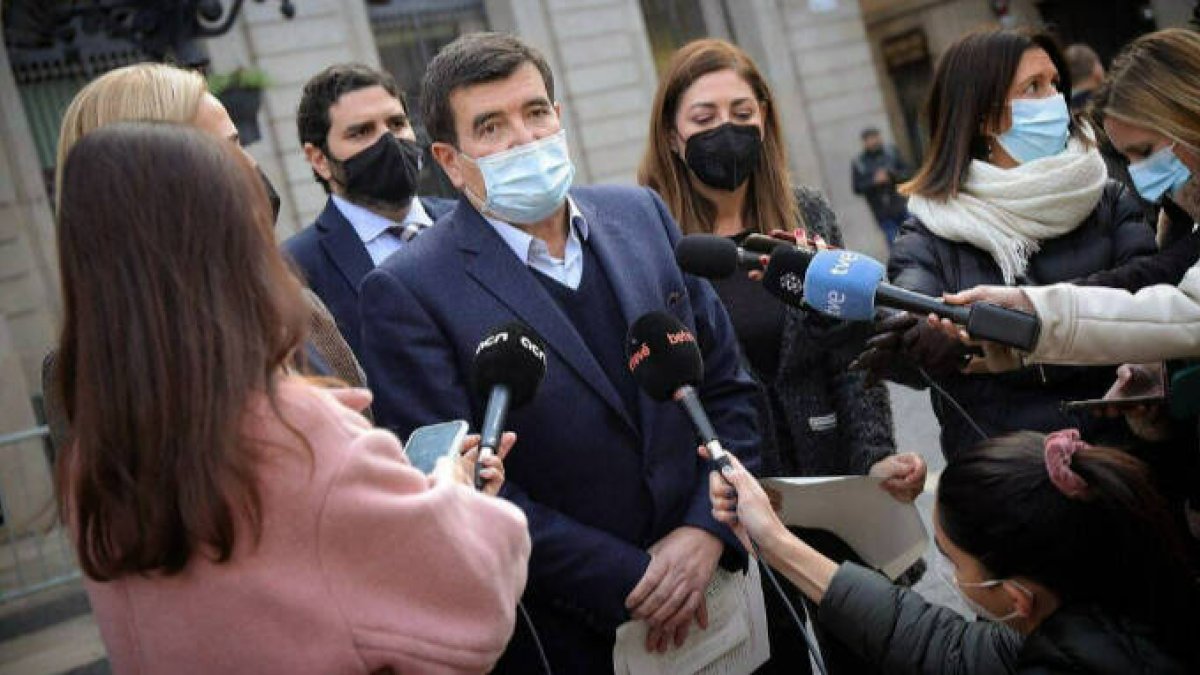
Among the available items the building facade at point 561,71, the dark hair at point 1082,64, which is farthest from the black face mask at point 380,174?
the building facade at point 561,71

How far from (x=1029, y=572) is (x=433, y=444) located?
Result: 1034 millimetres

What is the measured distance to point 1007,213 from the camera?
282 centimetres

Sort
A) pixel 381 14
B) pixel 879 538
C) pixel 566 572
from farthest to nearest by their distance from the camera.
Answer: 1. pixel 381 14
2. pixel 879 538
3. pixel 566 572

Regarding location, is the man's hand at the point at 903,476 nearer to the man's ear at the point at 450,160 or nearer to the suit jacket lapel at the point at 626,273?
the suit jacket lapel at the point at 626,273

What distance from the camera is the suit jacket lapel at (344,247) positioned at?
3355 mm

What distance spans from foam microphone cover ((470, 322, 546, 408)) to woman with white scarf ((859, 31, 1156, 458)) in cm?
88

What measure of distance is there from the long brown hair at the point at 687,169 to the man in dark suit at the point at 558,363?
26.8 inches

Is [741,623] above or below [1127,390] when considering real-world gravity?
below

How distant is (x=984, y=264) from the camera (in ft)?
9.23

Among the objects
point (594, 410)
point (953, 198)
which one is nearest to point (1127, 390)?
point (953, 198)

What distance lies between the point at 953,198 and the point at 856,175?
12213 mm

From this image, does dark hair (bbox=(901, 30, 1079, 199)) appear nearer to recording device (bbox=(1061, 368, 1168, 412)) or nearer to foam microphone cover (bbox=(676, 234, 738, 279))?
recording device (bbox=(1061, 368, 1168, 412))

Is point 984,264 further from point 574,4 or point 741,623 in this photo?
point 574,4

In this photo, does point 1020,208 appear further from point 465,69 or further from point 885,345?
point 465,69
